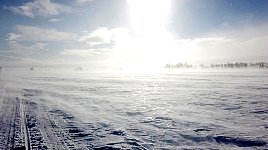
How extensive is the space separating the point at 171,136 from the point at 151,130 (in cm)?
103

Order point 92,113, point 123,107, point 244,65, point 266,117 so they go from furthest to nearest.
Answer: point 244,65
point 123,107
point 92,113
point 266,117

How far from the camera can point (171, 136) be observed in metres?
8.44

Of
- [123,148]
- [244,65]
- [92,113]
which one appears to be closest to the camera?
[123,148]

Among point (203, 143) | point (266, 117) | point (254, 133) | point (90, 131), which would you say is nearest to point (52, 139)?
point (90, 131)

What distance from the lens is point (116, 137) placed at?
27.8 feet

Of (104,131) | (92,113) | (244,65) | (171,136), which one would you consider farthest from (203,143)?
(244,65)

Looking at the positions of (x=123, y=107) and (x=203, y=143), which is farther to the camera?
(x=123, y=107)

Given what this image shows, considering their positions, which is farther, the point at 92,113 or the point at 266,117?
the point at 92,113

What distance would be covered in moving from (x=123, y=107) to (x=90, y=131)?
17.4 ft

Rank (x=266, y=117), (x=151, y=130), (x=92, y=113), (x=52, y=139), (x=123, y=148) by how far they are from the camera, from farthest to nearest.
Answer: (x=92, y=113)
(x=266, y=117)
(x=151, y=130)
(x=52, y=139)
(x=123, y=148)

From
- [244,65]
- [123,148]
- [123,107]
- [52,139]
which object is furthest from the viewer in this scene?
[244,65]

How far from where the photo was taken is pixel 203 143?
7.61 metres

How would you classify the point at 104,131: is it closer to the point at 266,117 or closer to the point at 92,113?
the point at 92,113

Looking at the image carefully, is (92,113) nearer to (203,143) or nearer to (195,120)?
(195,120)
